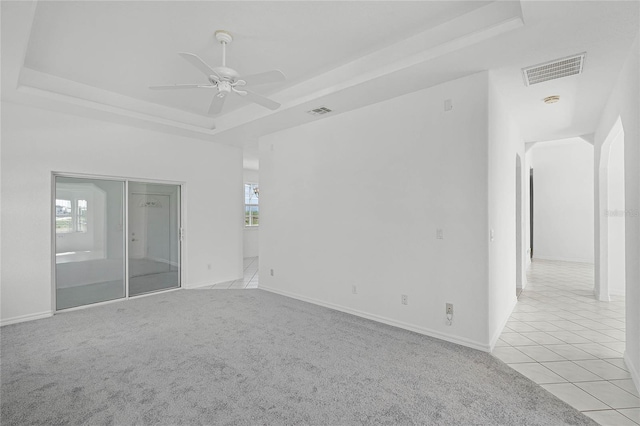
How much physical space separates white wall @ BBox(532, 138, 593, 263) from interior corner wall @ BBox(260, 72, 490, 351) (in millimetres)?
6588

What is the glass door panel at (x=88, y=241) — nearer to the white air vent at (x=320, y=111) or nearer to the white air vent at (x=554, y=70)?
the white air vent at (x=320, y=111)

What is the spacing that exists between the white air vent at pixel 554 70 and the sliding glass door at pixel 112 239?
18.0 feet

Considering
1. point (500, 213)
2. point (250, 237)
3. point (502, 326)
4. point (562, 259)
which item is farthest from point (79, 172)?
point (562, 259)

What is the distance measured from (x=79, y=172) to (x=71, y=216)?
2.12 feet

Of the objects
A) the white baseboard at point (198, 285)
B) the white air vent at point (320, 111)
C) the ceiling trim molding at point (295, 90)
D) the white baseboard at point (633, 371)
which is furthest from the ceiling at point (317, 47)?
the white baseboard at point (198, 285)

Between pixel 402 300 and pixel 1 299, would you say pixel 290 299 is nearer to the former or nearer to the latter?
pixel 402 300

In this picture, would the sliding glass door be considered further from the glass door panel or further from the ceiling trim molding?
the ceiling trim molding

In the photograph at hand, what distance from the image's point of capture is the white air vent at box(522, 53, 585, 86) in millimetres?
2816

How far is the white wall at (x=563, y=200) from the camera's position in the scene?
8.13m

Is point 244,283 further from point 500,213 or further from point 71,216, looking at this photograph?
point 500,213

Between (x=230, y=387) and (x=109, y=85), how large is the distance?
401cm

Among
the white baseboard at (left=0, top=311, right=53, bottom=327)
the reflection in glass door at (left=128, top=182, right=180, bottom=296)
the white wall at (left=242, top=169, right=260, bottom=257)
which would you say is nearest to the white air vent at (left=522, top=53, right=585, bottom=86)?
the reflection in glass door at (left=128, top=182, right=180, bottom=296)

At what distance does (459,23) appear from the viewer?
8.78ft

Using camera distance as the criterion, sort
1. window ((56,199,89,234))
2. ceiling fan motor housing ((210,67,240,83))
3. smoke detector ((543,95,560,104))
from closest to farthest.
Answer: ceiling fan motor housing ((210,67,240,83)), smoke detector ((543,95,560,104)), window ((56,199,89,234))
